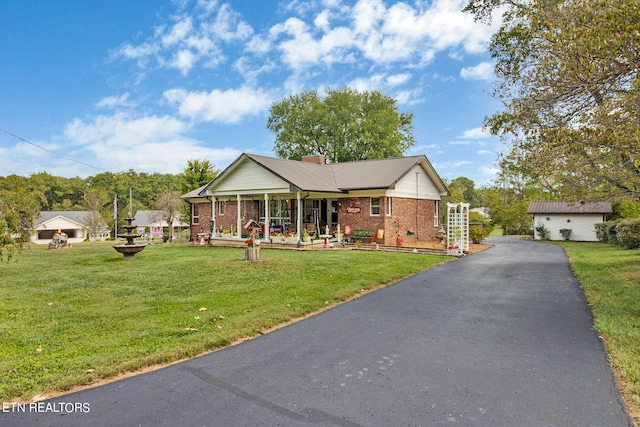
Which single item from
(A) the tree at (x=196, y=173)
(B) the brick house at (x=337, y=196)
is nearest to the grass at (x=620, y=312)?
(B) the brick house at (x=337, y=196)

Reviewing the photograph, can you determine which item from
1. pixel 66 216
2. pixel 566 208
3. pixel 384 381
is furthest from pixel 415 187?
pixel 66 216

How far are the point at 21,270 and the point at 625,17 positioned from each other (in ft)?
53.2

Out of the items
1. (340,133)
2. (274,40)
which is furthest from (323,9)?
(340,133)

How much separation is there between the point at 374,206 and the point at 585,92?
43.7ft

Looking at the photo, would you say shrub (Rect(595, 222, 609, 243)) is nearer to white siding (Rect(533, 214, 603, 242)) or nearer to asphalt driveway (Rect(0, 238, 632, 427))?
white siding (Rect(533, 214, 603, 242))

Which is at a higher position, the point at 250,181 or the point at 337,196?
the point at 250,181

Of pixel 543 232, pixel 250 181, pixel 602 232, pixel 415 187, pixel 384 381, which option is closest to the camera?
pixel 384 381

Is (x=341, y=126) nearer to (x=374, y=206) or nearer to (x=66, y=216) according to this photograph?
(x=374, y=206)

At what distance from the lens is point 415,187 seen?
Result: 73.2 feet

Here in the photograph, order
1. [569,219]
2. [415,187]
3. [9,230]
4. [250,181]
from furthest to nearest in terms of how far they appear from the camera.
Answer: [569,219] < [415,187] < [250,181] < [9,230]

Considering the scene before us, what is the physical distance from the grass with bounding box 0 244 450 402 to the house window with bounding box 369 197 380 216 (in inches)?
284

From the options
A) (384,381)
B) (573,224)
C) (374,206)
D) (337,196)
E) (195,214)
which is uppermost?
(337,196)

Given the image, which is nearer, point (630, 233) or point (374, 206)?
point (630, 233)

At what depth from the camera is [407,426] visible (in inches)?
122
